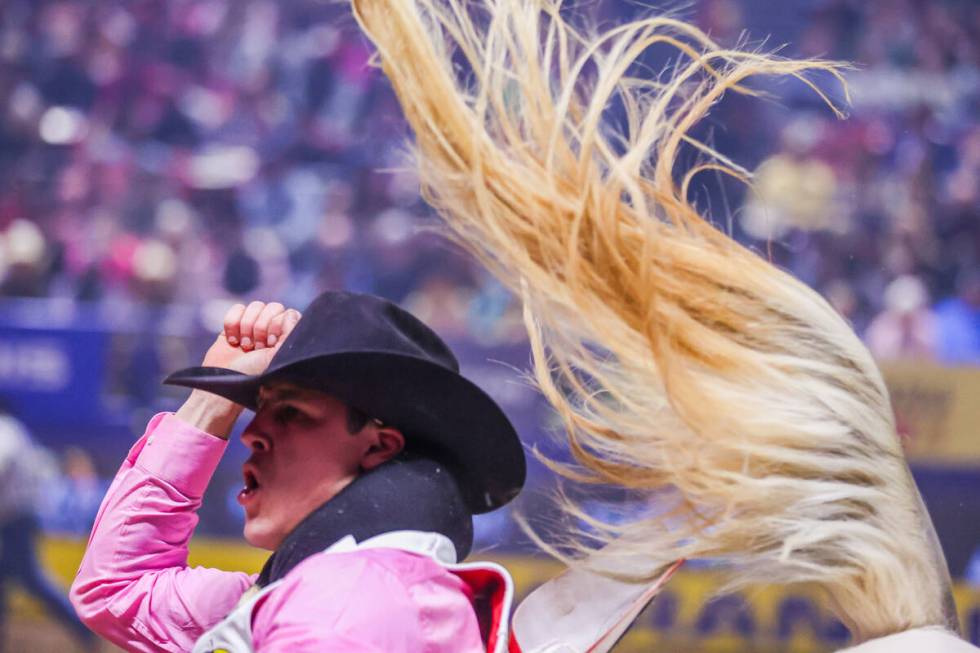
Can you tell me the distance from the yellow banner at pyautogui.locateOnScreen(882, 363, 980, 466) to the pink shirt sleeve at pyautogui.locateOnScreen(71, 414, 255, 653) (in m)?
5.09

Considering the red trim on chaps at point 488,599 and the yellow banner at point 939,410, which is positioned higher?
the red trim on chaps at point 488,599

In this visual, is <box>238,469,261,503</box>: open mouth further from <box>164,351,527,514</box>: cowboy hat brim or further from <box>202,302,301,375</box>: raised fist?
<box>202,302,301,375</box>: raised fist

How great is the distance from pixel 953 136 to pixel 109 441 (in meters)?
5.57

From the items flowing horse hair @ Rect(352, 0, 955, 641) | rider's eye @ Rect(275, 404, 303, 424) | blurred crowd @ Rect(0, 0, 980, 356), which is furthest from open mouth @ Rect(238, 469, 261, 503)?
blurred crowd @ Rect(0, 0, 980, 356)

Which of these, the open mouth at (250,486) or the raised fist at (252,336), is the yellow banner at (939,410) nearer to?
the raised fist at (252,336)

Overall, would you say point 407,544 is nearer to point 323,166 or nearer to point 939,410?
point 939,410

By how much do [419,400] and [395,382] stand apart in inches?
1.8

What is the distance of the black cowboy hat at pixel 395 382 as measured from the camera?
63.4 inches

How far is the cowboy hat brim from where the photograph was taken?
5.28 feet

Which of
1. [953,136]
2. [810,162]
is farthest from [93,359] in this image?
[953,136]

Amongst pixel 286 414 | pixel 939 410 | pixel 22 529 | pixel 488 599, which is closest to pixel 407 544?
pixel 488 599

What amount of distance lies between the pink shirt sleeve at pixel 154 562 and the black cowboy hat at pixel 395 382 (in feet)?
0.59

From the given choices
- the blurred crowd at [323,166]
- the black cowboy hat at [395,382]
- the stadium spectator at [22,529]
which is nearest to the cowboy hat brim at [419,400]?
the black cowboy hat at [395,382]

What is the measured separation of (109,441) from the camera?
Answer: 618 cm
